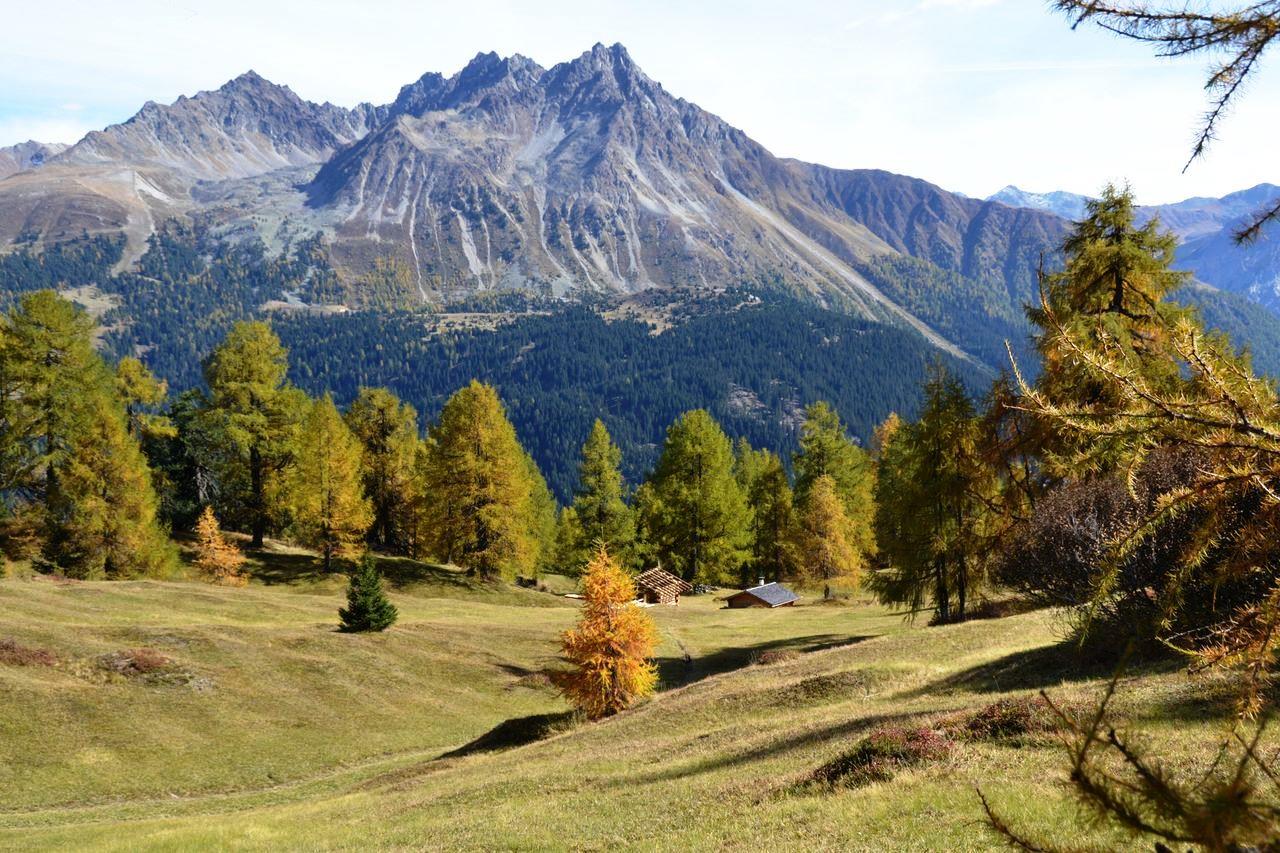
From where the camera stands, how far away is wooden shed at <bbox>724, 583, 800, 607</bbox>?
210 feet

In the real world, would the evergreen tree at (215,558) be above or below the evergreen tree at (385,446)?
below

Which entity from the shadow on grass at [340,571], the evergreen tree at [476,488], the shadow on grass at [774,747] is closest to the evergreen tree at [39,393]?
the shadow on grass at [340,571]

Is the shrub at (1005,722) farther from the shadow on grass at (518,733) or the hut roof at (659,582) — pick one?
the hut roof at (659,582)

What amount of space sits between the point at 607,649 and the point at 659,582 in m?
31.5

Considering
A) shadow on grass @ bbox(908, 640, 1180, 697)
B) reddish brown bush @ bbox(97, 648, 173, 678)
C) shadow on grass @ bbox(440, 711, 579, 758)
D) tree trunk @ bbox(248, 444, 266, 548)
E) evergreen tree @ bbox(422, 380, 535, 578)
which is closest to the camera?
shadow on grass @ bbox(908, 640, 1180, 697)

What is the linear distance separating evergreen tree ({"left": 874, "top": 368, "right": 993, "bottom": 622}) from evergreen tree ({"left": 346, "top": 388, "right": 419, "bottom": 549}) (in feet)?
135

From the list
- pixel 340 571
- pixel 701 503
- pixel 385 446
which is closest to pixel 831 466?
Answer: pixel 701 503

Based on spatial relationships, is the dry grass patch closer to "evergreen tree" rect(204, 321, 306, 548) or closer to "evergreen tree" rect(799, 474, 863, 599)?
"evergreen tree" rect(204, 321, 306, 548)

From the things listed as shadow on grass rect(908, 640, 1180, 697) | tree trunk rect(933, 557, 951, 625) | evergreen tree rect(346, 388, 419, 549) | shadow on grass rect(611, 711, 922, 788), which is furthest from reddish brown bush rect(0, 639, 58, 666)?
tree trunk rect(933, 557, 951, 625)

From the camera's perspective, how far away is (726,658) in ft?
146

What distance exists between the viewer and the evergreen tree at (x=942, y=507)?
3447 centimetres

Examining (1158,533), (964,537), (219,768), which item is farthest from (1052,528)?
(219,768)

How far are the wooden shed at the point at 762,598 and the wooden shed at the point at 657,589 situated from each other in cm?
464

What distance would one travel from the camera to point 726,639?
49.9 metres
